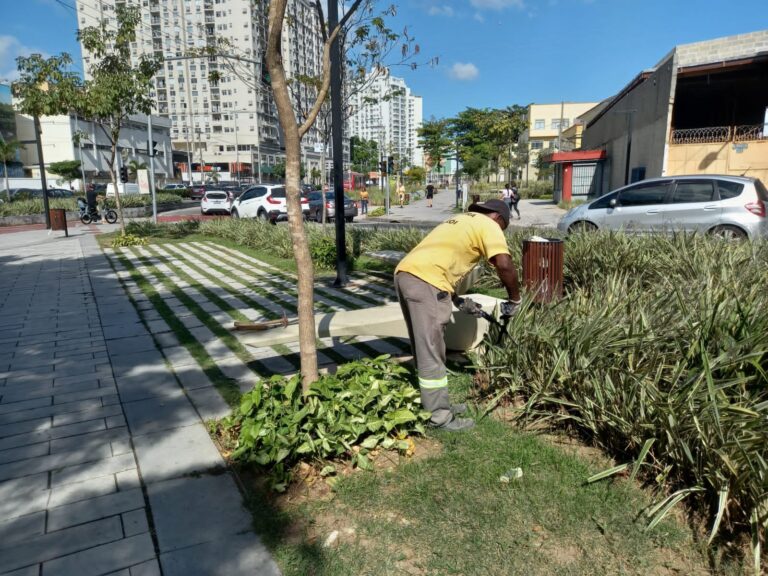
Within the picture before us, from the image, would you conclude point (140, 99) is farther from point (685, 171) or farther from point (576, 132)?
point (576, 132)

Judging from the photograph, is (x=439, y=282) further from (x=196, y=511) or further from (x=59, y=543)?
(x=59, y=543)

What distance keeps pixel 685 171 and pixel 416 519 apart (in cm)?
2370

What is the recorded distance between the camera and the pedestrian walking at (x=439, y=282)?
3.44 metres

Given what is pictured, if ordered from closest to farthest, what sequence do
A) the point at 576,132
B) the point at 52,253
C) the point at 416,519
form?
the point at 416,519
the point at 52,253
the point at 576,132

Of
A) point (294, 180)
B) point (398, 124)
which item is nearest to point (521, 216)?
point (294, 180)

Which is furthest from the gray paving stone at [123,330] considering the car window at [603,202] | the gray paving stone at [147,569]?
the car window at [603,202]

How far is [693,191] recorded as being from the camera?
36.7 feet

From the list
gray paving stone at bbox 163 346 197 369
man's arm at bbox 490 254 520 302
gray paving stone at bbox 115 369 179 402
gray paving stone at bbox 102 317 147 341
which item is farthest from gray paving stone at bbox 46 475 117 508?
gray paving stone at bbox 102 317 147 341

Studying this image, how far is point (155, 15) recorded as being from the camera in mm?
94625

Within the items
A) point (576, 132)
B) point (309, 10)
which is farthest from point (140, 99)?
point (576, 132)

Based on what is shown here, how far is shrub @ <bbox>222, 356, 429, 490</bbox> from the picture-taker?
3066 millimetres

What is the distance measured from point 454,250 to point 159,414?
249cm

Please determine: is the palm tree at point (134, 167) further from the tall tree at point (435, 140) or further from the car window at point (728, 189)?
the car window at point (728, 189)

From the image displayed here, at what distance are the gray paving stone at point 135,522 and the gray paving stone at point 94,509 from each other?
0.04 m
